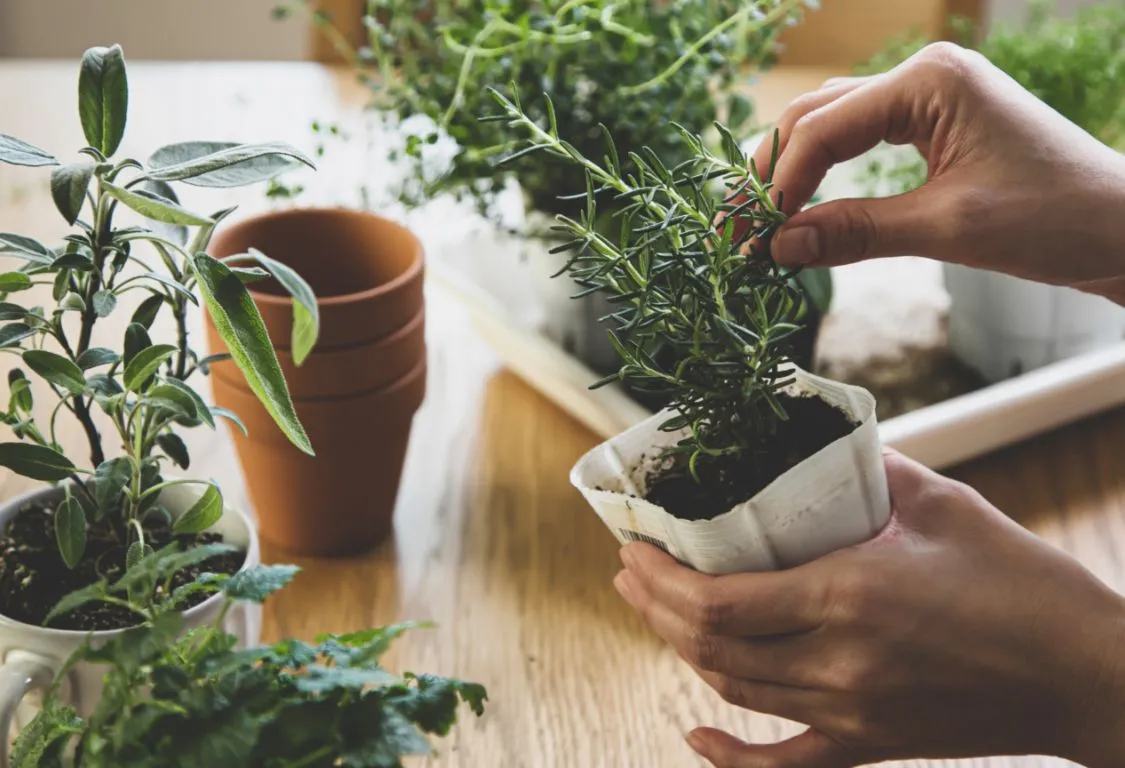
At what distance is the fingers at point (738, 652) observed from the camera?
669 mm

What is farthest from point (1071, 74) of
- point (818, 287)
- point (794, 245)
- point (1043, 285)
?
point (794, 245)

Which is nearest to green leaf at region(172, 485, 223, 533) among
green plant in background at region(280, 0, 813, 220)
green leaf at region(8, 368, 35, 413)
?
green leaf at region(8, 368, 35, 413)

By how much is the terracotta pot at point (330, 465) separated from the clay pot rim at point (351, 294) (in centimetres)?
7

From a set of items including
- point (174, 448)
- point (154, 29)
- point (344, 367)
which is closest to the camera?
point (174, 448)

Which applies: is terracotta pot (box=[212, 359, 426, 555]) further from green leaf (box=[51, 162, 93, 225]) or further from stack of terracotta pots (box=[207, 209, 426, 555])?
green leaf (box=[51, 162, 93, 225])

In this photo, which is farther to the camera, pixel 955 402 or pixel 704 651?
pixel 955 402

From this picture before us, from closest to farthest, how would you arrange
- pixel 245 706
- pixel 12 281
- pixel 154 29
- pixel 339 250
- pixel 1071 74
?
1. pixel 245 706
2. pixel 12 281
3. pixel 339 250
4. pixel 1071 74
5. pixel 154 29

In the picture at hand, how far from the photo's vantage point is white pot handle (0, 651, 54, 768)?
587mm

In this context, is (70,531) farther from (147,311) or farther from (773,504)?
(773,504)

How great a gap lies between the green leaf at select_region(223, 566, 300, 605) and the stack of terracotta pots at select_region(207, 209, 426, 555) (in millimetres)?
309

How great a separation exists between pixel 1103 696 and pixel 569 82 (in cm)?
62

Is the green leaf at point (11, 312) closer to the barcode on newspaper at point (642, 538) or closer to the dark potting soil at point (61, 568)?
the dark potting soil at point (61, 568)

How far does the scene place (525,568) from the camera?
3.01 feet

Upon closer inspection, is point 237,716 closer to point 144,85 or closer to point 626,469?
point 626,469
